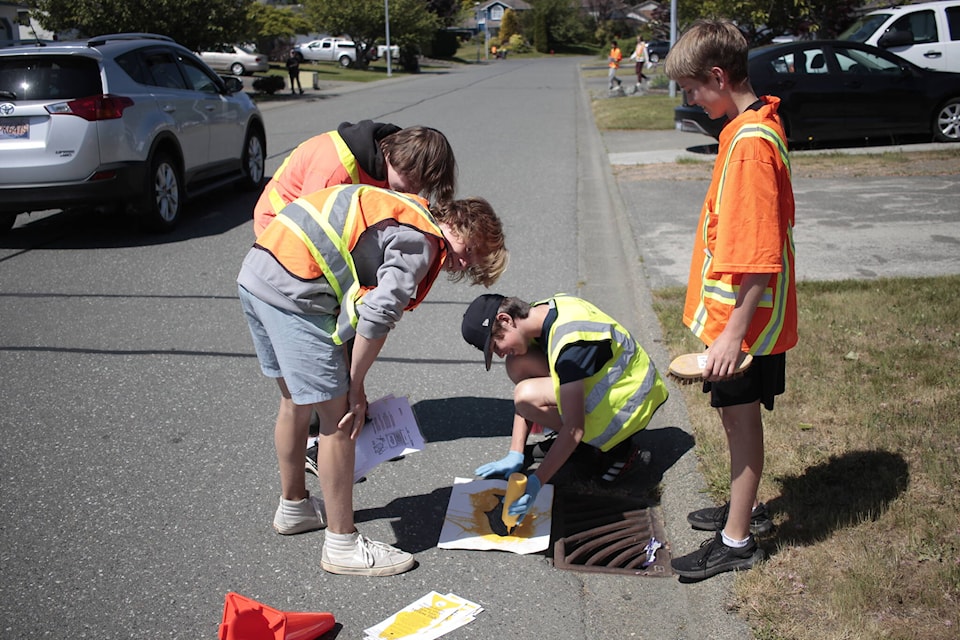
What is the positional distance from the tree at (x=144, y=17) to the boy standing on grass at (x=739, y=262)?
2394 cm

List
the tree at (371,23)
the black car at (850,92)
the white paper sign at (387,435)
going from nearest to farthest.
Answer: the white paper sign at (387,435), the black car at (850,92), the tree at (371,23)

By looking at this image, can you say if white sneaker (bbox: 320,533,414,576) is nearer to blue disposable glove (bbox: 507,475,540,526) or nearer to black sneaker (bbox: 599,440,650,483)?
blue disposable glove (bbox: 507,475,540,526)

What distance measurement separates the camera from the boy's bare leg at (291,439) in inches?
132

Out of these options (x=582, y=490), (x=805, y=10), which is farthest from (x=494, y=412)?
(x=805, y=10)

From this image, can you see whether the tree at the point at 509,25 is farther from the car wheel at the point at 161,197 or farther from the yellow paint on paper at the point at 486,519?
the yellow paint on paper at the point at 486,519

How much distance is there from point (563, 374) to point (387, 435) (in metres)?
0.74

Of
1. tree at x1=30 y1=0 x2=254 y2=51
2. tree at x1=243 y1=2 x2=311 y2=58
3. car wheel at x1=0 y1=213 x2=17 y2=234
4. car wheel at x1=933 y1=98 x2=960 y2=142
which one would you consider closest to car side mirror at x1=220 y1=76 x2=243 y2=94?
car wheel at x1=0 y1=213 x2=17 y2=234

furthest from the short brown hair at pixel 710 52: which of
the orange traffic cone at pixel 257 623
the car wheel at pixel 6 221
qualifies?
the car wheel at pixel 6 221

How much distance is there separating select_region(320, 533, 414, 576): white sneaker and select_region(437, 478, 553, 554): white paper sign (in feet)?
0.80

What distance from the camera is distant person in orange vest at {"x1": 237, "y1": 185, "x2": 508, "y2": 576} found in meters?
2.95

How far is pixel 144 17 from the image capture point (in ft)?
79.0

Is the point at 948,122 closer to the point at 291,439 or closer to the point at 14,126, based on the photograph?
the point at 14,126

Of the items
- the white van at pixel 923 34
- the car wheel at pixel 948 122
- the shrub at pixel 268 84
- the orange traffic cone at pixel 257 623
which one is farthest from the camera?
the shrub at pixel 268 84

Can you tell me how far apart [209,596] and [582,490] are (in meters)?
1.69
